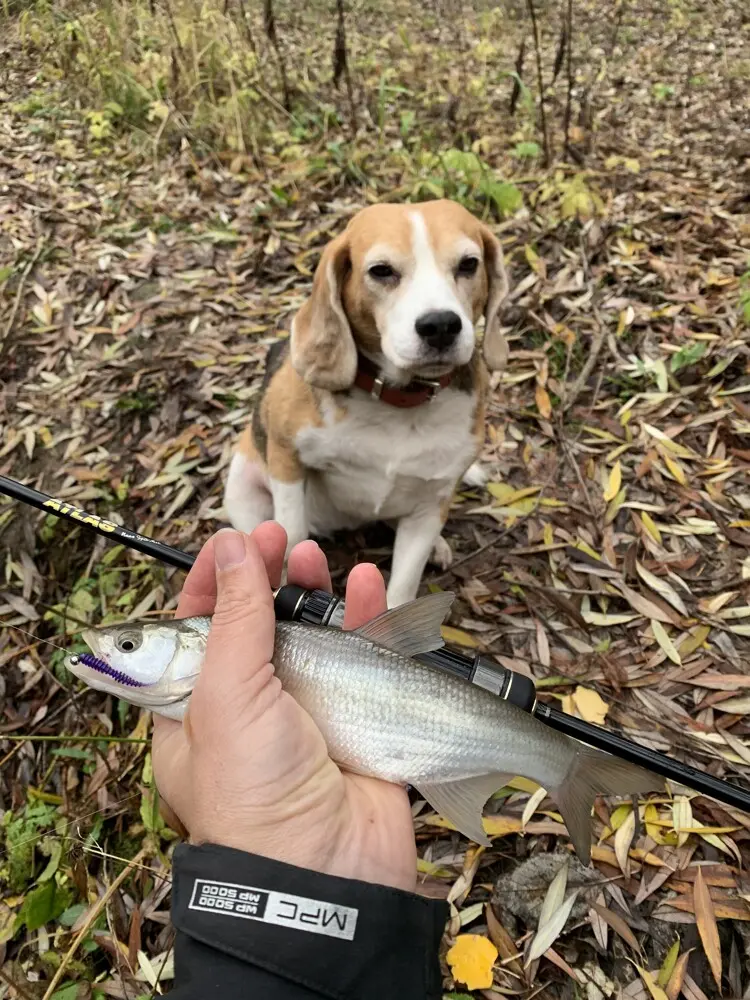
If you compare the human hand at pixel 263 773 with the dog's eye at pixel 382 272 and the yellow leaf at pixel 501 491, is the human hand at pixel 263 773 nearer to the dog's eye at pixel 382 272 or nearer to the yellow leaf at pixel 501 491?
the dog's eye at pixel 382 272

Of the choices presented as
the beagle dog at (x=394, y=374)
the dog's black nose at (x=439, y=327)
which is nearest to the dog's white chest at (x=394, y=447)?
the beagle dog at (x=394, y=374)

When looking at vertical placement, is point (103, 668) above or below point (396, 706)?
above

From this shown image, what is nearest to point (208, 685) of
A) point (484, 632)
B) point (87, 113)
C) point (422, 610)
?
point (422, 610)

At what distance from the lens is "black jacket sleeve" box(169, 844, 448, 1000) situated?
1.37 m

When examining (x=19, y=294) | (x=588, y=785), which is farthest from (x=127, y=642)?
(x=19, y=294)

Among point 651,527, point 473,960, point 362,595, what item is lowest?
point 473,960

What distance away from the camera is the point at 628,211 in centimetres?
533

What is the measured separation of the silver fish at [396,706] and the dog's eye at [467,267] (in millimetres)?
1507

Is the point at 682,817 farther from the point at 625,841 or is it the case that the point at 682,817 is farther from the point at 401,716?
the point at 401,716

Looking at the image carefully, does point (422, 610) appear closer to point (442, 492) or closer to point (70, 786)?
point (442, 492)

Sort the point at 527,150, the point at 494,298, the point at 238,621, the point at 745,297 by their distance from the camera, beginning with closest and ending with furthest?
1. the point at 238,621
2. the point at 494,298
3. the point at 745,297
4. the point at 527,150

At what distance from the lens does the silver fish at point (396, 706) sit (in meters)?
1.70

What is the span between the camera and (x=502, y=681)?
191cm

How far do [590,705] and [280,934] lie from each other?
5.77 ft
